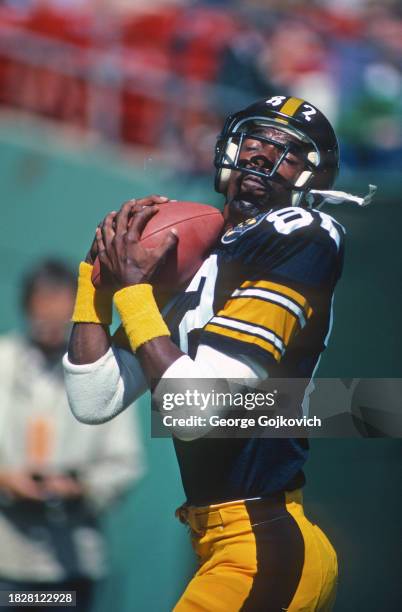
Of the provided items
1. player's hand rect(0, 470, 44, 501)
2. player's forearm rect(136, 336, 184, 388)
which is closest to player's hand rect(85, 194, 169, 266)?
player's forearm rect(136, 336, 184, 388)

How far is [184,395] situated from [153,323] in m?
0.13

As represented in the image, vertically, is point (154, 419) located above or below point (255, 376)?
below

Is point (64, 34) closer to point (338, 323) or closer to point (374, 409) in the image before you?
point (338, 323)

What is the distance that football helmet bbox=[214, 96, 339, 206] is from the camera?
1.90 meters

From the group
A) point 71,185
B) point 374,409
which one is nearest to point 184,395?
point 374,409

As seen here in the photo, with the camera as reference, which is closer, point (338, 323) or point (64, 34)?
point (338, 323)

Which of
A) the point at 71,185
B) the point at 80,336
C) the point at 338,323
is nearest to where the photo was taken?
the point at 80,336

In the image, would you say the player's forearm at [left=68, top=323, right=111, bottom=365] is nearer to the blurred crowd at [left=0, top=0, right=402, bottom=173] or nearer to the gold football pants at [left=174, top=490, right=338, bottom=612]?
the gold football pants at [left=174, top=490, right=338, bottom=612]

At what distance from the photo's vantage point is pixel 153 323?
1729 mm

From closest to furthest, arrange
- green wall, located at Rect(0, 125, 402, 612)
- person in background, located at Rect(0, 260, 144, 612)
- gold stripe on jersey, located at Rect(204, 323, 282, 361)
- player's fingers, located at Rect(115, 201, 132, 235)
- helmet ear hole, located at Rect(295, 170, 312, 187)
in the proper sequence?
gold stripe on jersey, located at Rect(204, 323, 282, 361) → player's fingers, located at Rect(115, 201, 132, 235) → helmet ear hole, located at Rect(295, 170, 312, 187) → green wall, located at Rect(0, 125, 402, 612) → person in background, located at Rect(0, 260, 144, 612)

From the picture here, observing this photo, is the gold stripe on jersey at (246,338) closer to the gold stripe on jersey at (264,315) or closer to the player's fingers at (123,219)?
the gold stripe on jersey at (264,315)

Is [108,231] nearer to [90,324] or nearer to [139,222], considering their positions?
[139,222]

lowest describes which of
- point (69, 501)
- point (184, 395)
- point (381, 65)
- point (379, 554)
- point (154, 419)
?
point (69, 501)

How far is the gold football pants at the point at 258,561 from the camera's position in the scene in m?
1.78
